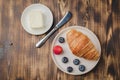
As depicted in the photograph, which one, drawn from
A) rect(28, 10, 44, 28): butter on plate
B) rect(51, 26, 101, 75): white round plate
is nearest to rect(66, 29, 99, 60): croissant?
rect(51, 26, 101, 75): white round plate

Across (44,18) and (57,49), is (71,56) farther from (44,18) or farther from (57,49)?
(44,18)

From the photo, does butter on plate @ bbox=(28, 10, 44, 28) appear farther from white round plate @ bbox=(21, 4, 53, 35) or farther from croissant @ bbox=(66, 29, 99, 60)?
croissant @ bbox=(66, 29, 99, 60)

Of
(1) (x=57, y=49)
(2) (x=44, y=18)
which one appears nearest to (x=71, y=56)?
(1) (x=57, y=49)

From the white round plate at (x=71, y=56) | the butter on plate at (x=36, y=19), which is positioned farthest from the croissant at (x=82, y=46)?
the butter on plate at (x=36, y=19)

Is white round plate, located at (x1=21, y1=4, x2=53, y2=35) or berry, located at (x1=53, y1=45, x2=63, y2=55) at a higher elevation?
white round plate, located at (x1=21, y1=4, x2=53, y2=35)

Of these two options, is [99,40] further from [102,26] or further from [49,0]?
[49,0]
